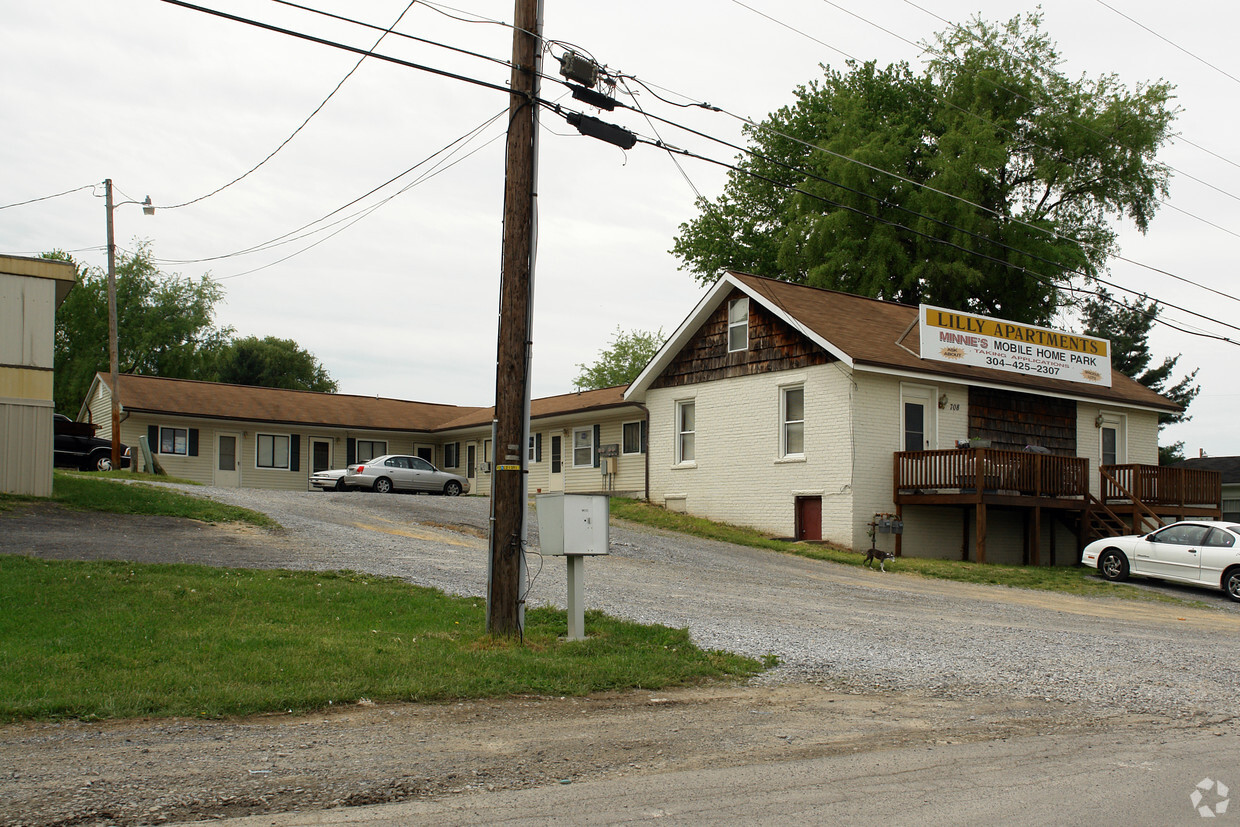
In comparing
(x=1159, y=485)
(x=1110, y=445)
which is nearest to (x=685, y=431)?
(x=1159, y=485)

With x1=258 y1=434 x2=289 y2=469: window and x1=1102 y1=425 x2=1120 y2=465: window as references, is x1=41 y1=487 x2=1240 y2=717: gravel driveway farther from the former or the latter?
x1=258 y1=434 x2=289 y2=469: window

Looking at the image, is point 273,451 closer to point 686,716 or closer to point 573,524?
point 573,524

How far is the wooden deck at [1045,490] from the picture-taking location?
74.8ft

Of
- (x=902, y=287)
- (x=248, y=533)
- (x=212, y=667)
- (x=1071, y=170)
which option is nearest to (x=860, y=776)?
(x=212, y=667)

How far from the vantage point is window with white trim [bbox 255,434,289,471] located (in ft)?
125

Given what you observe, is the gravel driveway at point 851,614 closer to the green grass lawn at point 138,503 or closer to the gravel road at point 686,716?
the gravel road at point 686,716

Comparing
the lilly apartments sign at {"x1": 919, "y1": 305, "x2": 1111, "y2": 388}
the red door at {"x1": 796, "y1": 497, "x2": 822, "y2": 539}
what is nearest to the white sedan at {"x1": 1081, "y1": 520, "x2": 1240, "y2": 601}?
the lilly apartments sign at {"x1": 919, "y1": 305, "x2": 1111, "y2": 388}

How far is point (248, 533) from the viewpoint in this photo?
17.8 meters

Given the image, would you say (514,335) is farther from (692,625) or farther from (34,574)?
A: (34,574)

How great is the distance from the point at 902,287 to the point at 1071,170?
7759 mm

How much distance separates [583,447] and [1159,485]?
16346 millimetres

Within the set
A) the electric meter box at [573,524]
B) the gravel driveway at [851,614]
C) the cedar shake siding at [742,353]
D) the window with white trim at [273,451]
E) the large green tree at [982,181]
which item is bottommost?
the gravel driveway at [851,614]

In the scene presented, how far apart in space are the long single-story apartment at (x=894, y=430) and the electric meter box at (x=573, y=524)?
1360 cm

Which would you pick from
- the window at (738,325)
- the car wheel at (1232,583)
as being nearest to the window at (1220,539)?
the car wheel at (1232,583)
